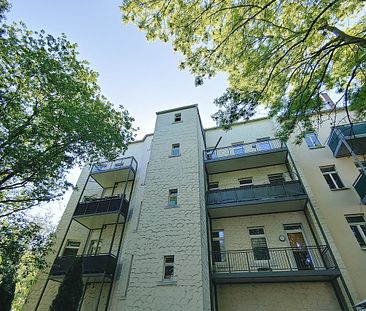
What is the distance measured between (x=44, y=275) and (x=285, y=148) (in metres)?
15.7

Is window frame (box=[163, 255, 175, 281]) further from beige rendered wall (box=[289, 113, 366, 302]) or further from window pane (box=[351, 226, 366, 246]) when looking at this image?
window pane (box=[351, 226, 366, 246])

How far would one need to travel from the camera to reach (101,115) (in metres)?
12.1

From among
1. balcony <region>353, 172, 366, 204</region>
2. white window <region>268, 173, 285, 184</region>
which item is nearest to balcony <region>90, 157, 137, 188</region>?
white window <region>268, 173, 285, 184</region>

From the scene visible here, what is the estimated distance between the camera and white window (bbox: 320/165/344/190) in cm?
1109

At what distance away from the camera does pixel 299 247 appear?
9828mm

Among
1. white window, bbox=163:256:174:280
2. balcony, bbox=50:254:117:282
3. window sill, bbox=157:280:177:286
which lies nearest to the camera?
window sill, bbox=157:280:177:286

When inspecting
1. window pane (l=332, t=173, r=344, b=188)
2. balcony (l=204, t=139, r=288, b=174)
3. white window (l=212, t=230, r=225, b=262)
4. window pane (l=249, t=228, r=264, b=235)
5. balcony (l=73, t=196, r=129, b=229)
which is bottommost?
white window (l=212, t=230, r=225, b=262)

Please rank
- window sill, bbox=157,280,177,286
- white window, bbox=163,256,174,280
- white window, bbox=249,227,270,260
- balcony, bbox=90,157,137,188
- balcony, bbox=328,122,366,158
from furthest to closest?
Answer: balcony, bbox=90,157,137,188, balcony, bbox=328,122,366,158, white window, bbox=249,227,270,260, white window, bbox=163,256,174,280, window sill, bbox=157,280,177,286

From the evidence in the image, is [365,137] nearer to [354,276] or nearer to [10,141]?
[354,276]

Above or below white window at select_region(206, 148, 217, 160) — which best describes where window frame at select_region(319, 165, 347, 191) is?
below

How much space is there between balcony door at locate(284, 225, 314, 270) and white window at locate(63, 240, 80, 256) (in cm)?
1223

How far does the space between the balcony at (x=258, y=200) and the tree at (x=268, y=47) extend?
3454 millimetres

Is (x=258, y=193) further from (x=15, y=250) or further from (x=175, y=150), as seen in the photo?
(x=15, y=250)

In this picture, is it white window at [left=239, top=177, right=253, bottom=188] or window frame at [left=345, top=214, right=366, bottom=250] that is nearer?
window frame at [left=345, top=214, right=366, bottom=250]
